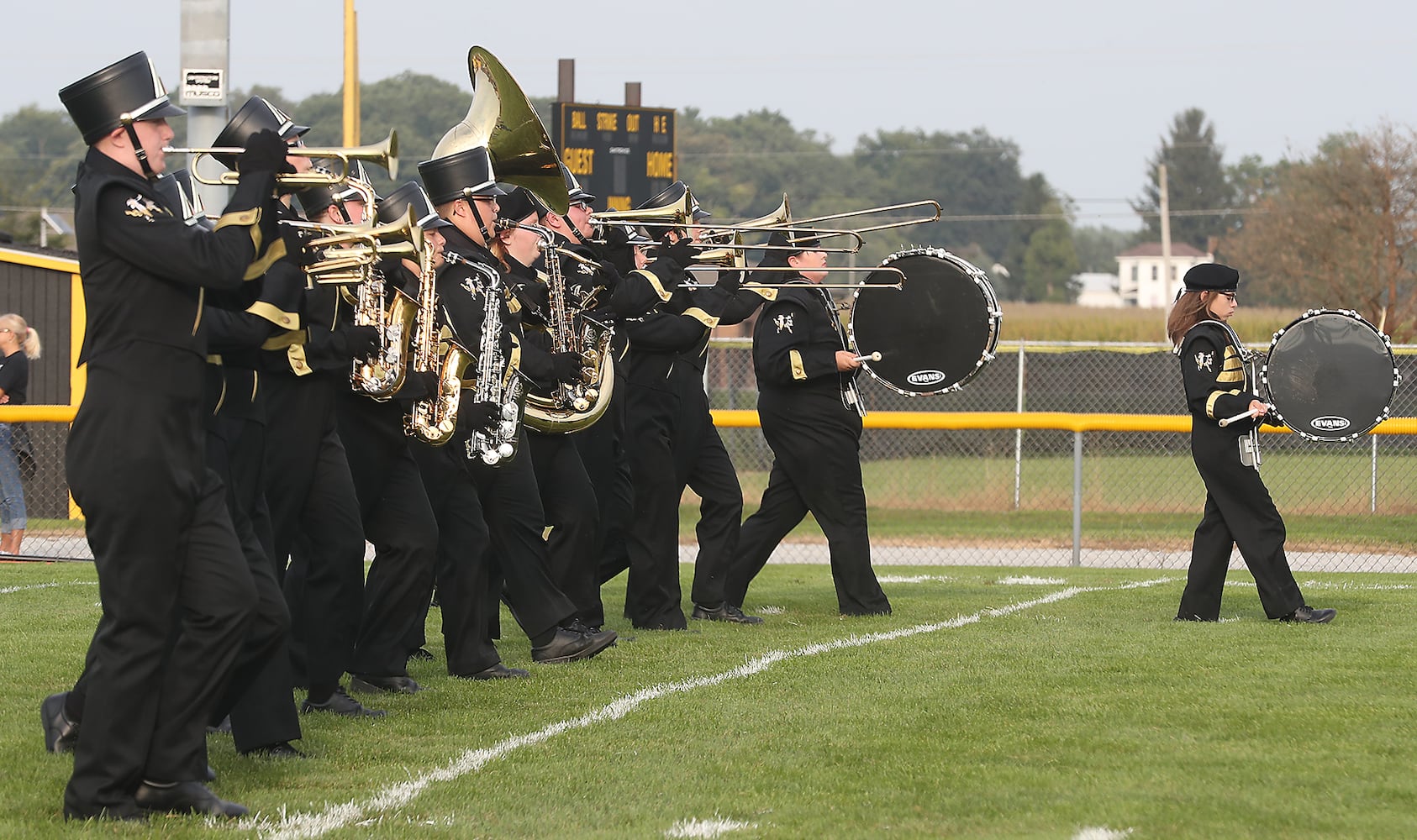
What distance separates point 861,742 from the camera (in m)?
6.34

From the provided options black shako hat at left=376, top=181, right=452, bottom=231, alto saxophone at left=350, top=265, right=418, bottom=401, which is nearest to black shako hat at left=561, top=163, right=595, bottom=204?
black shako hat at left=376, top=181, right=452, bottom=231

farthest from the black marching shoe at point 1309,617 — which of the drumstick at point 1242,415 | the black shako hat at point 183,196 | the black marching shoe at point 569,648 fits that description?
the black shako hat at point 183,196

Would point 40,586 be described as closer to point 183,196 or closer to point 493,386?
point 493,386

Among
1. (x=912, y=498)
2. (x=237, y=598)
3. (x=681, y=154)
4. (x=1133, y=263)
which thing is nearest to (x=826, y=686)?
(x=237, y=598)

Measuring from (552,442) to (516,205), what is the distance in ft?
3.89

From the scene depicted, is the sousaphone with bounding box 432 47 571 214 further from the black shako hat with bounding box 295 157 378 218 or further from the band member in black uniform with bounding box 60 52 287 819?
the band member in black uniform with bounding box 60 52 287 819

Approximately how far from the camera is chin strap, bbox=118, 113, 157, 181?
5.21 metres

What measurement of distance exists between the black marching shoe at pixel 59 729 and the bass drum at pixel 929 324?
5.12m

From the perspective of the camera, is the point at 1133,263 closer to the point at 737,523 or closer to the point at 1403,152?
the point at 1403,152

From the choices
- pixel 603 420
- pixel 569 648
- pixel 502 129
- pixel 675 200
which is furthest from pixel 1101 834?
pixel 675 200

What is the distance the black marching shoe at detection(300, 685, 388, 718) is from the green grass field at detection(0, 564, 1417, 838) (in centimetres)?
14

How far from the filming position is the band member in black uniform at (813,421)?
10.1 meters

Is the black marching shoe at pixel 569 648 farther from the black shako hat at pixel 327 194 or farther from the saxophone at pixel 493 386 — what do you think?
the black shako hat at pixel 327 194

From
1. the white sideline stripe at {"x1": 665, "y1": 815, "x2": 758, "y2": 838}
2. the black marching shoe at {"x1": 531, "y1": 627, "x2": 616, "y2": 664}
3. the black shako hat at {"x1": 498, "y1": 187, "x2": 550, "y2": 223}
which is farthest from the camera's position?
the black shako hat at {"x1": 498, "y1": 187, "x2": 550, "y2": 223}
